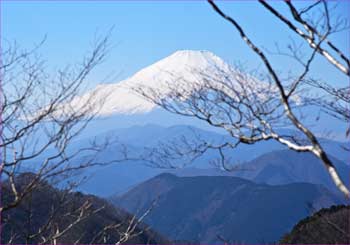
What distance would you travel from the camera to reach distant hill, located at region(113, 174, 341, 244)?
98.0 meters

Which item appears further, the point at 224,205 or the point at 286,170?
the point at 286,170

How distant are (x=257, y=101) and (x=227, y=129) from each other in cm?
33

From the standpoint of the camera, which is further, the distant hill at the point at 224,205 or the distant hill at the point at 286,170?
the distant hill at the point at 286,170

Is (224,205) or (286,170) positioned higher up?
(286,170)

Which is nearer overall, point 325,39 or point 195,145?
point 325,39

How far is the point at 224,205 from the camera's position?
371 ft

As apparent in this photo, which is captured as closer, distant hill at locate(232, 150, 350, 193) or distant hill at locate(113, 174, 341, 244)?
distant hill at locate(113, 174, 341, 244)

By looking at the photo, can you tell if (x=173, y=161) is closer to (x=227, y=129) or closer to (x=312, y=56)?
(x=227, y=129)

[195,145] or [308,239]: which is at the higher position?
[195,145]

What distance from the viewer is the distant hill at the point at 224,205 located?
98.0 meters

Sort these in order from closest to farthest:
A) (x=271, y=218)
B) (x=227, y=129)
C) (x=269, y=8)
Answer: (x=269, y=8) → (x=227, y=129) → (x=271, y=218)

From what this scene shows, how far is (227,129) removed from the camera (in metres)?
4.08

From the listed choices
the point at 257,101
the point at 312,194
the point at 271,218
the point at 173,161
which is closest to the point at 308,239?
the point at 173,161

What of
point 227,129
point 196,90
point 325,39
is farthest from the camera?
point 196,90
